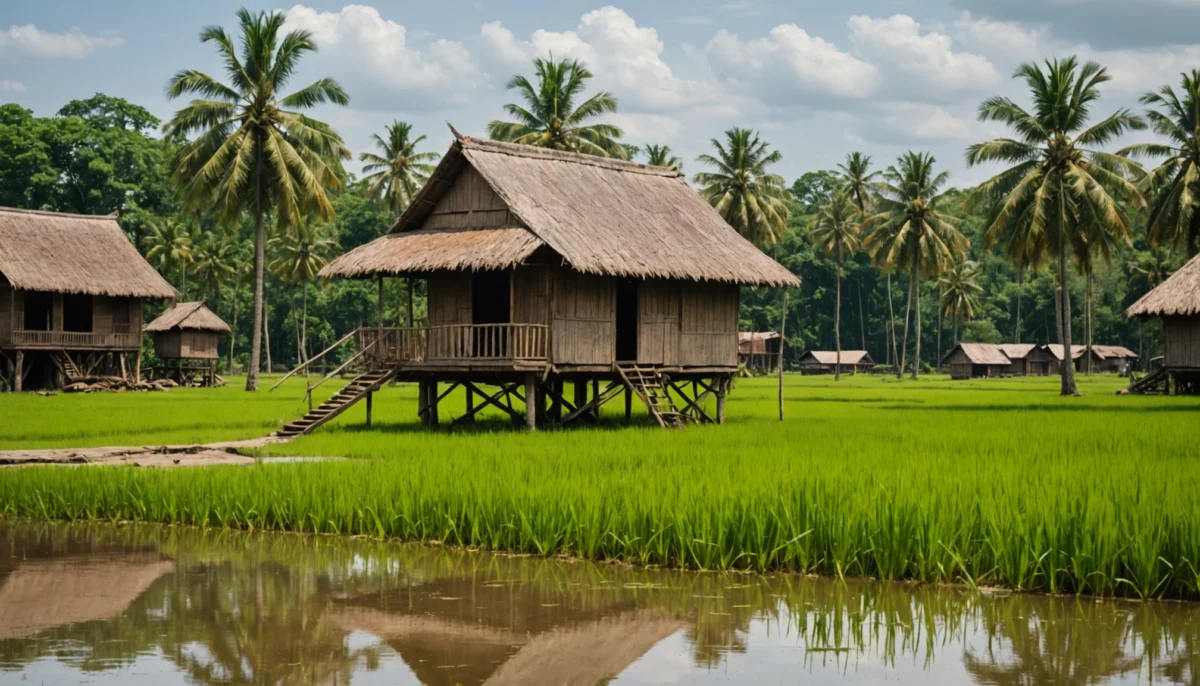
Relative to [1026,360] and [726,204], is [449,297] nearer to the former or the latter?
[726,204]

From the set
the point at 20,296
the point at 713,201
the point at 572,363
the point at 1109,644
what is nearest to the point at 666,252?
the point at 572,363

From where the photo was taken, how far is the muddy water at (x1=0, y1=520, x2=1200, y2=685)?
715 cm

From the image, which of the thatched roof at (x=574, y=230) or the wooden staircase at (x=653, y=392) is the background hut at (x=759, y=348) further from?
the wooden staircase at (x=653, y=392)

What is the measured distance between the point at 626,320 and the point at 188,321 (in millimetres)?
25924

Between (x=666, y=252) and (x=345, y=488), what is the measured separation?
1167cm

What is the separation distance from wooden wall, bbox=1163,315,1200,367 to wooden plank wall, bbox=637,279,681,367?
57.3 ft

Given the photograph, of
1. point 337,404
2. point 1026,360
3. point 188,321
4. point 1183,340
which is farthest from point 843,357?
point 337,404

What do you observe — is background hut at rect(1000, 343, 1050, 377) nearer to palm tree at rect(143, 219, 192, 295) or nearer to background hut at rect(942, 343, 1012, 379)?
background hut at rect(942, 343, 1012, 379)

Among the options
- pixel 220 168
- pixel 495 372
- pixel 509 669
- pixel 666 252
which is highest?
pixel 220 168

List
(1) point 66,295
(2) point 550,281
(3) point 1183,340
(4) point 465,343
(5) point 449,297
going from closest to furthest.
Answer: (2) point 550,281, (4) point 465,343, (5) point 449,297, (3) point 1183,340, (1) point 66,295

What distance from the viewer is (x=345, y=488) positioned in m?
12.6

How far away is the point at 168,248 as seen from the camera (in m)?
56.5

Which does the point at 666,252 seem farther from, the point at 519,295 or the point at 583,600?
the point at 583,600

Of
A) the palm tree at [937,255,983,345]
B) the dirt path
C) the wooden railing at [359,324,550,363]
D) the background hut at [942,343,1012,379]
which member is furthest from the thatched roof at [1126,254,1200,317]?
the palm tree at [937,255,983,345]
